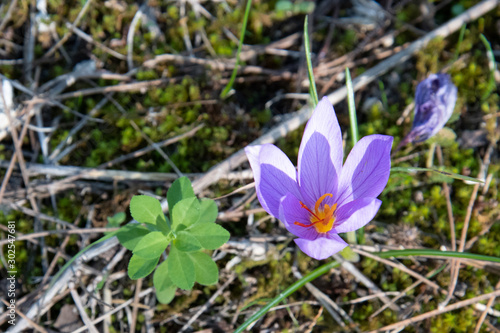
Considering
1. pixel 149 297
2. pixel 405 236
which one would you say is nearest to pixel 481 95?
pixel 405 236

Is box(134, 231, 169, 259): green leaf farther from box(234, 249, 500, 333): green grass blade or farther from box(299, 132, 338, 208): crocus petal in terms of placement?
box(299, 132, 338, 208): crocus petal

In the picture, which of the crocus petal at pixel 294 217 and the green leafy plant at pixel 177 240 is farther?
the green leafy plant at pixel 177 240

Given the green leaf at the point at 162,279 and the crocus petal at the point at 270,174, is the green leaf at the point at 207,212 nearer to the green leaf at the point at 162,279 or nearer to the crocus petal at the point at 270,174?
the green leaf at the point at 162,279

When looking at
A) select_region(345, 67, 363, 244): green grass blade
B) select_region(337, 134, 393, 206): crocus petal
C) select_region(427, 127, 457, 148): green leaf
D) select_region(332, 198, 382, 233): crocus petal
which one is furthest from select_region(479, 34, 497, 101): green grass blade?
select_region(332, 198, 382, 233): crocus petal

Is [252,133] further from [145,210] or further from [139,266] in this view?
[139,266]

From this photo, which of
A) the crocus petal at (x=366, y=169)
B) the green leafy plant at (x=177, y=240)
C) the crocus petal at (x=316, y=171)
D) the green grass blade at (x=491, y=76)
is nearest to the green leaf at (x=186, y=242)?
the green leafy plant at (x=177, y=240)

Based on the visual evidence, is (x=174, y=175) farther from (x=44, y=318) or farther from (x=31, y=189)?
(x=44, y=318)
